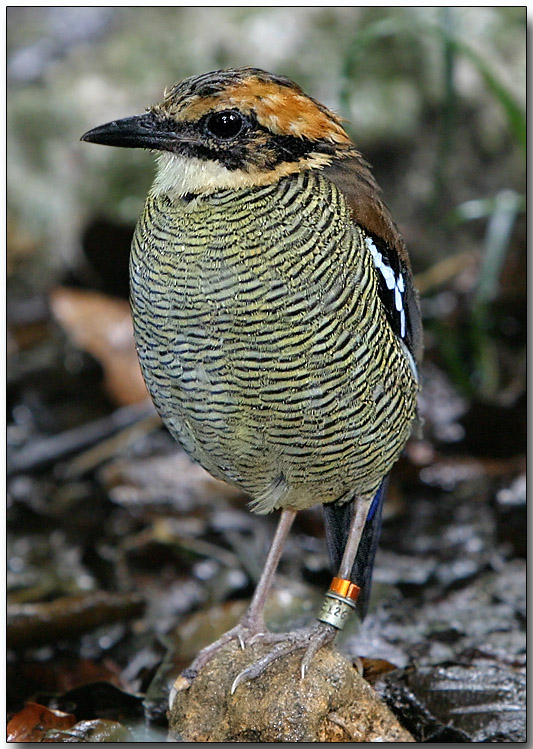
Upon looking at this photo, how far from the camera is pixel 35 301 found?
21.9 feet

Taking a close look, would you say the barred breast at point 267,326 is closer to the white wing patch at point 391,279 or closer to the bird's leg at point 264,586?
the white wing patch at point 391,279

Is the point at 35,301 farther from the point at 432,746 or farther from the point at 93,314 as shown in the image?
the point at 432,746

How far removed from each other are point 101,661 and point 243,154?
2.38 metres

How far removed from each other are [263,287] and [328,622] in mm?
1209

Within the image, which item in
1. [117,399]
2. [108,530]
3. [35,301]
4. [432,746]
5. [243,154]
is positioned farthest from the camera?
[35,301]

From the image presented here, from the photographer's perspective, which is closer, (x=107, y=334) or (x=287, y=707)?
(x=287, y=707)

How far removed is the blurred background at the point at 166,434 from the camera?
3963 millimetres

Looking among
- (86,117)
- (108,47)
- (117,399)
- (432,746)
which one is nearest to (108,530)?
(117,399)

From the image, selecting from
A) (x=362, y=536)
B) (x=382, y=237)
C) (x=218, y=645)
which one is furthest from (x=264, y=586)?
(x=382, y=237)

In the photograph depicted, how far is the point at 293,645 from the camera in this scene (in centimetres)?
315

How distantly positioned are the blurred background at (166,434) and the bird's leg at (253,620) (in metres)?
0.31

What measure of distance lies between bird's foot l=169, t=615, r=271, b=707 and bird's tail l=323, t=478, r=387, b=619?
385mm

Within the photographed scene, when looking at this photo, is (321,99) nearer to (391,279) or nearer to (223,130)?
Answer: (391,279)

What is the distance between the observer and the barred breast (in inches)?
113
